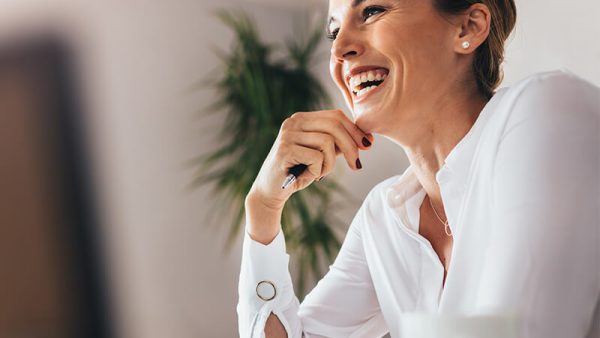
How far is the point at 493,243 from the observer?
2.59 feet

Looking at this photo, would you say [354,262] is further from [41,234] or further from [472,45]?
[41,234]

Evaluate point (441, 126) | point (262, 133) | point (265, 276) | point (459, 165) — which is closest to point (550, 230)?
point (459, 165)

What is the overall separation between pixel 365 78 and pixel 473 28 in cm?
20

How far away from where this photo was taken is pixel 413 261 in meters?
1.24

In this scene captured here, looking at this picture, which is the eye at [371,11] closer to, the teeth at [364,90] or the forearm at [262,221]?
the teeth at [364,90]

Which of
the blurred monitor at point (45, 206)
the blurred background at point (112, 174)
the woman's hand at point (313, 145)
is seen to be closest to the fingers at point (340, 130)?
the woman's hand at point (313, 145)

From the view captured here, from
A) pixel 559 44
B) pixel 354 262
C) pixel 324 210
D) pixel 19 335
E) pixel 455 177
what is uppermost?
pixel 559 44

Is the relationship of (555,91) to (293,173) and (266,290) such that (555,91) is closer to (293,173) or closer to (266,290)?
(293,173)

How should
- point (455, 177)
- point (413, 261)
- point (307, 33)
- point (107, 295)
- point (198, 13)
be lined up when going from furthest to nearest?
1. point (307, 33)
2. point (198, 13)
3. point (107, 295)
4. point (413, 261)
5. point (455, 177)

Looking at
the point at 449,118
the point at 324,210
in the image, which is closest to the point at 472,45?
the point at 449,118

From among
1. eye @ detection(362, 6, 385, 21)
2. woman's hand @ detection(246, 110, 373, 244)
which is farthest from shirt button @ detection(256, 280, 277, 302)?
eye @ detection(362, 6, 385, 21)

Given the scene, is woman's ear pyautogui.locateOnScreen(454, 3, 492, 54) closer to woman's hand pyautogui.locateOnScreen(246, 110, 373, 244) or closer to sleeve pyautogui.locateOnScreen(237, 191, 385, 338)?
woman's hand pyautogui.locateOnScreen(246, 110, 373, 244)

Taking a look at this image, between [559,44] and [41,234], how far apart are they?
8.36 feet

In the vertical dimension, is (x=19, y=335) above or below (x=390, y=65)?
below
